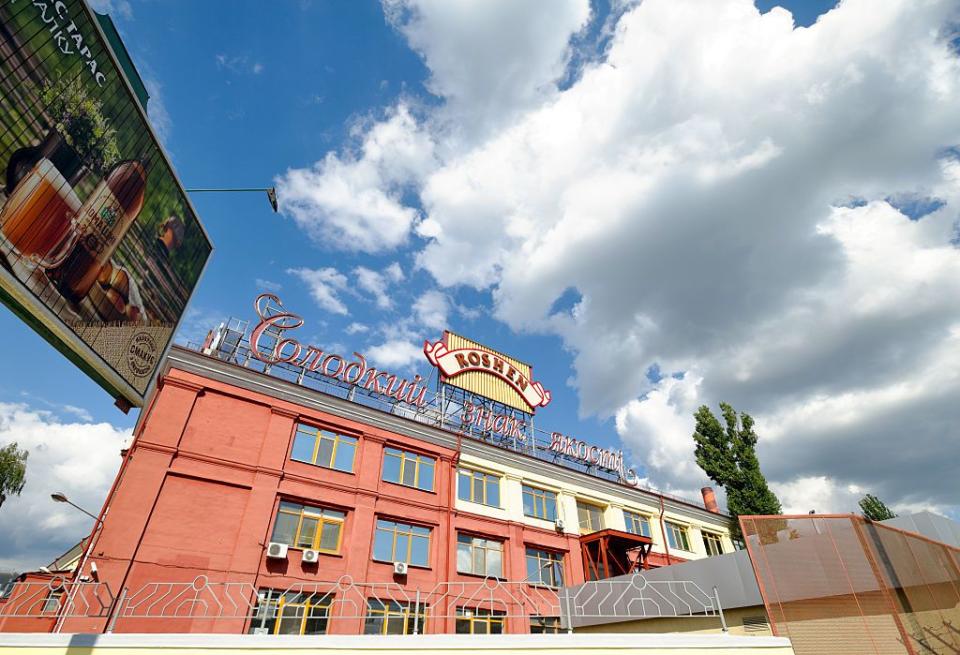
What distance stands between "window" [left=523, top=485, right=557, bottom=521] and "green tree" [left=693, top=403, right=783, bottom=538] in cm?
1699

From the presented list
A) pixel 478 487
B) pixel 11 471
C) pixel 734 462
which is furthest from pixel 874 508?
pixel 11 471

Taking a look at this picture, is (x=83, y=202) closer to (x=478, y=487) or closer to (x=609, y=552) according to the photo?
(x=478, y=487)

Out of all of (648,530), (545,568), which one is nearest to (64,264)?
(545,568)

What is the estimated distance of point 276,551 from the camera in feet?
64.6

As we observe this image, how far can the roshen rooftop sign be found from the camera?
111 ft

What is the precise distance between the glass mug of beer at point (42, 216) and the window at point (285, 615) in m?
14.7

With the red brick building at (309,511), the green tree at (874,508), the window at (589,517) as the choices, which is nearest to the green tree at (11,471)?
the red brick building at (309,511)

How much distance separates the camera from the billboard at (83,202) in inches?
347

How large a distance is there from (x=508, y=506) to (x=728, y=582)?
1392 centimetres

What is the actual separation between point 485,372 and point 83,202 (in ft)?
90.4

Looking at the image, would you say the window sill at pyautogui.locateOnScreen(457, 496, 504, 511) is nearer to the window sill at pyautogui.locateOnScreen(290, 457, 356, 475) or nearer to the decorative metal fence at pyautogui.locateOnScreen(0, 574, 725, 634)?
the decorative metal fence at pyautogui.locateOnScreen(0, 574, 725, 634)

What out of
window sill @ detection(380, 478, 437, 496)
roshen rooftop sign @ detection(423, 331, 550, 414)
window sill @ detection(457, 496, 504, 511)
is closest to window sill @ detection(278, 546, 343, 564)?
window sill @ detection(380, 478, 437, 496)

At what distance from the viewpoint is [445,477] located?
2702 centimetres

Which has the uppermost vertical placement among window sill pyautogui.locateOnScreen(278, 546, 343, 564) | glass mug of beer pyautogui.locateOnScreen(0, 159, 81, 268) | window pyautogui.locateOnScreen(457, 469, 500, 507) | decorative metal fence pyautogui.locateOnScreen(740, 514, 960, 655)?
window pyautogui.locateOnScreen(457, 469, 500, 507)
